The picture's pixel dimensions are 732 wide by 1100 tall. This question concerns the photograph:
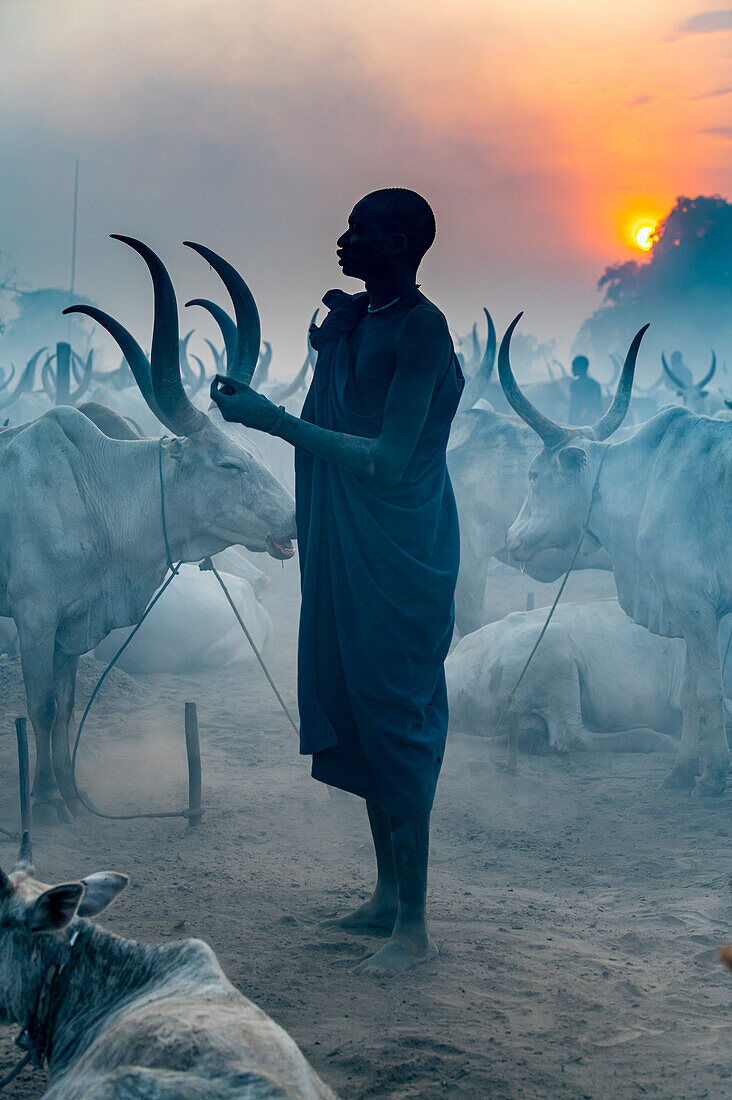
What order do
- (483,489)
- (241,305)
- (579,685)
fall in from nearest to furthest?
(241,305) < (579,685) < (483,489)

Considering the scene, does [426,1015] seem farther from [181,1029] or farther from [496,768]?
[496,768]

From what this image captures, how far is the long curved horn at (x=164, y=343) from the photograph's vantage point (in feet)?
11.8

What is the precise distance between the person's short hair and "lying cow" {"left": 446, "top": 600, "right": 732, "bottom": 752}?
3203 mm

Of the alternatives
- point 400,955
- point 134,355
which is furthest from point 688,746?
point 134,355

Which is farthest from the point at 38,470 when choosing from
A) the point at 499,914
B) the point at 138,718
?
the point at 499,914

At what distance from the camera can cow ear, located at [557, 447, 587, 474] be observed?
5.47m

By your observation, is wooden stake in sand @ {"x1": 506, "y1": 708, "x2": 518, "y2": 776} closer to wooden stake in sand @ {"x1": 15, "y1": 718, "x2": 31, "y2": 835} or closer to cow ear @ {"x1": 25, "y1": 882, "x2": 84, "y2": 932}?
wooden stake in sand @ {"x1": 15, "y1": 718, "x2": 31, "y2": 835}

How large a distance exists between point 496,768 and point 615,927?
196 centimetres

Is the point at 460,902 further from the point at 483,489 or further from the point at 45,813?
the point at 483,489

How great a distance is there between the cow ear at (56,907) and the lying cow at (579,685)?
3798 millimetres

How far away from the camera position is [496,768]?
16.9 ft

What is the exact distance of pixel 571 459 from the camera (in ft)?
18.1

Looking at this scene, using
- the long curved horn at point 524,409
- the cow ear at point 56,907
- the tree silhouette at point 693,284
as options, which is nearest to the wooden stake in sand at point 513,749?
the long curved horn at point 524,409

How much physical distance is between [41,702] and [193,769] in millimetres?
708
